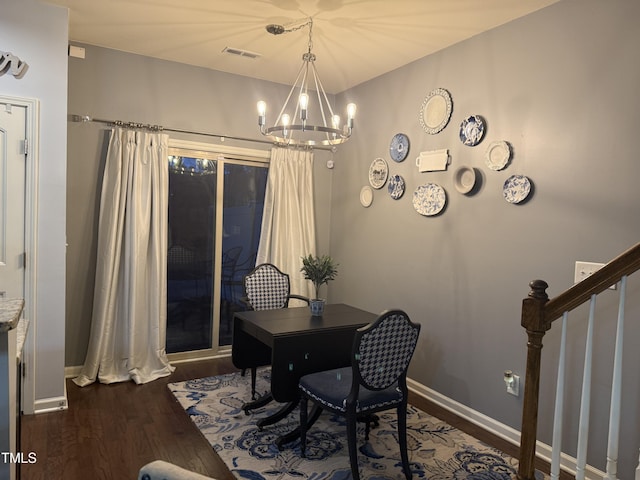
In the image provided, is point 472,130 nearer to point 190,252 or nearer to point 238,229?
point 238,229

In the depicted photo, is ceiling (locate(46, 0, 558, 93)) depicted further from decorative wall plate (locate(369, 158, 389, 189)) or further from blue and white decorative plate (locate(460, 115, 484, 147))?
decorative wall plate (locate(369, 158, 389, 189))

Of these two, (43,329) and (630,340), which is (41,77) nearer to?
(43,329)

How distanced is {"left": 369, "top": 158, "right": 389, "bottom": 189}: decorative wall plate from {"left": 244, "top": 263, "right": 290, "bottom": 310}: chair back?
1.21m

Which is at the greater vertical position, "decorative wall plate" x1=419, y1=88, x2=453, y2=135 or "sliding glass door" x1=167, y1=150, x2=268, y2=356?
"decorative wall plate" x1=419, y1=88, x2=453, y2=135

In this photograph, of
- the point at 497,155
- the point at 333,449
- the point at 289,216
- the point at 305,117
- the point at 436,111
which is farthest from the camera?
the point at 289,216

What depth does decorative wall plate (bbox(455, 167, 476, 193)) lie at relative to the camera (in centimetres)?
323

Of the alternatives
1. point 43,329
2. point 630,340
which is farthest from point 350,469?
point 43,329

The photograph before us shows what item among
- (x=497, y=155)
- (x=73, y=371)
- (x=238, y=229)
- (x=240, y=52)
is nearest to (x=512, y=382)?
(x=497, y=155)

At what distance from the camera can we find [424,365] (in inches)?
146

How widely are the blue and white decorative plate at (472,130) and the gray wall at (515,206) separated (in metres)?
0.05

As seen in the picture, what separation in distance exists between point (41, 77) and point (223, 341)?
9.07 feet

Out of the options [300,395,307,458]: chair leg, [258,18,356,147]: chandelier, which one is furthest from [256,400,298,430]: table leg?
[258,18,356,147]: chandelier

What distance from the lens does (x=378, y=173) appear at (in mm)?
4184

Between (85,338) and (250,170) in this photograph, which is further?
(250,170)
